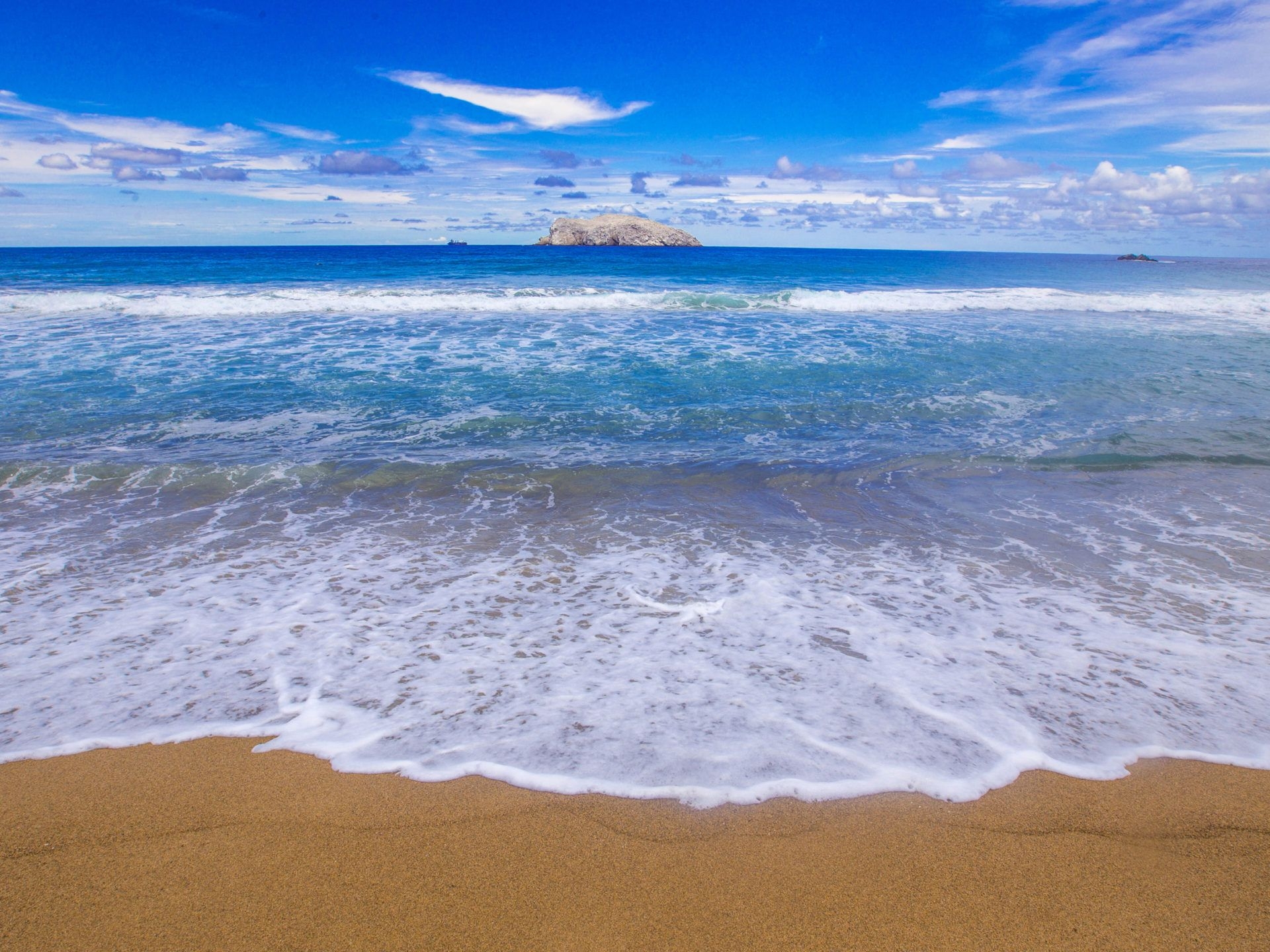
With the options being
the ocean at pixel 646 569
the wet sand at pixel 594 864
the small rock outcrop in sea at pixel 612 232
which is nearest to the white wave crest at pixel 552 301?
the ocean at pixel 646 569

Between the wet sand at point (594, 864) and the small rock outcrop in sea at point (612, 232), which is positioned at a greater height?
the small rock outcrop in sea at point (612, 232)

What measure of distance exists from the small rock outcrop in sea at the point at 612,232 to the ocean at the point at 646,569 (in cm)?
11755

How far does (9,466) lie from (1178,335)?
2645cm

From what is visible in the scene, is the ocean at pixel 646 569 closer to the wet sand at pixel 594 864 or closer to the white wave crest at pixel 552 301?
the wet sand at pixel 594 864

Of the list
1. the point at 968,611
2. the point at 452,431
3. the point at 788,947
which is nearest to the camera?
the point at 788,947

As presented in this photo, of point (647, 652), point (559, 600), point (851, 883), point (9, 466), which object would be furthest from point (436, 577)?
point (9, 466)

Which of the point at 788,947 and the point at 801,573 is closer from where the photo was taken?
the point at 788,947

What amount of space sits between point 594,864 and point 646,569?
271 cm

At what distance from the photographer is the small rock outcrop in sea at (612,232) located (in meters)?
122

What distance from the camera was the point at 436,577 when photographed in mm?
5012

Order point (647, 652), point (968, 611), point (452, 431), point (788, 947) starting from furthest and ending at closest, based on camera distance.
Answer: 1. point (452, 431)
2. point (968, 611)
3. point (647, 652)
4. point (788, 947)

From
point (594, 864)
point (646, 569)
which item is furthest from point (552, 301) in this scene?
Result: point (594, 864)

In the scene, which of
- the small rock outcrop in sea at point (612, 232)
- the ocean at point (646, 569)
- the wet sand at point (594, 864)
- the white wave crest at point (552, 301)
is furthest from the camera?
the small rock outcrop in sea at point (612, 232)

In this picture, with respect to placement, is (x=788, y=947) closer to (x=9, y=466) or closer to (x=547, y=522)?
(x=547, y=522)
